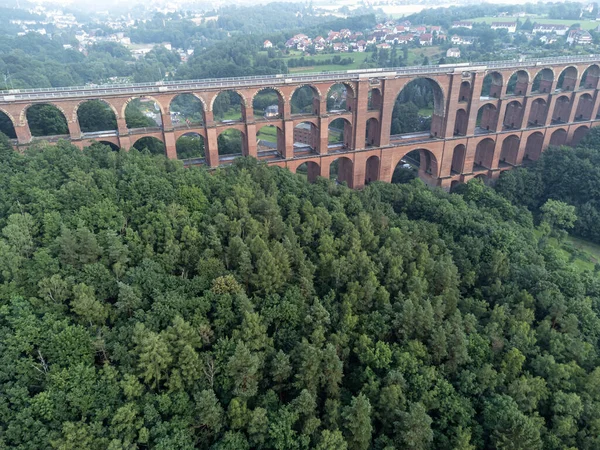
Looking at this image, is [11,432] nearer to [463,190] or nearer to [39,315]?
[39,315]

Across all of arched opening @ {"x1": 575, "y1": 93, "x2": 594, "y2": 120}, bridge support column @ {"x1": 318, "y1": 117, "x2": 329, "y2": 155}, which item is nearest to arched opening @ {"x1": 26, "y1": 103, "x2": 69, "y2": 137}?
bridge support column @ {"x1": 318, "y1": 117, "x2": 329, "y2": 155}

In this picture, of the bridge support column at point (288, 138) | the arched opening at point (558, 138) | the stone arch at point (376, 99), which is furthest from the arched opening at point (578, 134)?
the bridge support column at point (288, 138)

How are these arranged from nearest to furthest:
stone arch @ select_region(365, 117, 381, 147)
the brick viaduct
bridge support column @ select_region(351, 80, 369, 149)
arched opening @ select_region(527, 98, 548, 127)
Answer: the brick viaduct → bridge support column @ select_region(351, 80, 369, 149) → stone arch @ select_region(365, 117, 381, 147) → arched opening @ select_region(527, 98, 548, 127)

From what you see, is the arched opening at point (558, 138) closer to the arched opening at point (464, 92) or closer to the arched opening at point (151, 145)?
the arched opening at point (464, 92)

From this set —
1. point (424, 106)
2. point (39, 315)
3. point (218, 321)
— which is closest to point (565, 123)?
point (424, 106)

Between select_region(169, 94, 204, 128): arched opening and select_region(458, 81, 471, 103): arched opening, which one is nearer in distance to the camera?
select_region(458, 81, 471, 103): arched opening

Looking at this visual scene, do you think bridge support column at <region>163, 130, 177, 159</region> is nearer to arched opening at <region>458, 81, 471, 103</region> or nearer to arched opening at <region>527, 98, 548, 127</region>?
arched opening at <region>458, 81, 471, 103</region>
